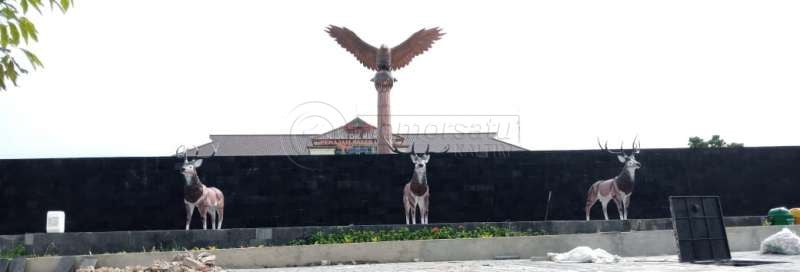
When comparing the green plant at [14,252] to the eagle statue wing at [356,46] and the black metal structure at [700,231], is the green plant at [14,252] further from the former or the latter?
the black metal structure at [700,231]

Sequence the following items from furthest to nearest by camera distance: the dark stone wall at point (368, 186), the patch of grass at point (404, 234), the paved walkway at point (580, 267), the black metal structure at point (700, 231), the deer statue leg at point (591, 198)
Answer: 1. the deer statue leg at point (591, 198)
2. the dark stone wall at point (368, 186)
3. the patch of grass at point (404, 234)
4. the black metal structure at point (700, 231)
5. the paved walkway at point (580, 267)

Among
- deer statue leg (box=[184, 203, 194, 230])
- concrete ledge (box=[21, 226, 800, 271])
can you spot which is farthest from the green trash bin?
deer statue leg (box=[184, 203, 194, 230])

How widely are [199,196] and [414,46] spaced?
1024 cm

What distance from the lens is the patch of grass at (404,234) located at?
54.0ft

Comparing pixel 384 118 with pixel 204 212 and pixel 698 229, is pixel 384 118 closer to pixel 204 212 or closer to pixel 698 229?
pixel 204 212

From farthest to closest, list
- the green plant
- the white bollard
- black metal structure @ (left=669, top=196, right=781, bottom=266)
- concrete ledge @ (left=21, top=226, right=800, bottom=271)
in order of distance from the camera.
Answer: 1. the white bollard
2. the green plant
3. concrete ledge @ (left=21, top=226, right=800, bottom=271)
4. black metal structure @ (left=669, top=196, right=781, bottom=266)

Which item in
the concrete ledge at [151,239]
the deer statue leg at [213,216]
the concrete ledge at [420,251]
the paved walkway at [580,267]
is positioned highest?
the deer statue leg at [213,216]

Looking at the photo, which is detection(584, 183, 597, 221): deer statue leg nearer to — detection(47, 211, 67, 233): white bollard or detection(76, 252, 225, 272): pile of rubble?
detection(76, 252, 225, 272): pile of rubble

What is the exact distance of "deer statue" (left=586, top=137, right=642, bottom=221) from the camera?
62.2 feet

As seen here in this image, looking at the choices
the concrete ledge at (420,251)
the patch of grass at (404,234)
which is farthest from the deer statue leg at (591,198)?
the concrete ledge at (420,251)

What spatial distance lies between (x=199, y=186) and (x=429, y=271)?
781 cm

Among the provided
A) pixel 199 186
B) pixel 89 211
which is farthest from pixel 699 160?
pixel 89 211

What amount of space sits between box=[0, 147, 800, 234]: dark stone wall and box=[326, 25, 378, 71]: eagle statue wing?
635cm

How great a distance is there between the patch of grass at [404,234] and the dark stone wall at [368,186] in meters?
2.84
